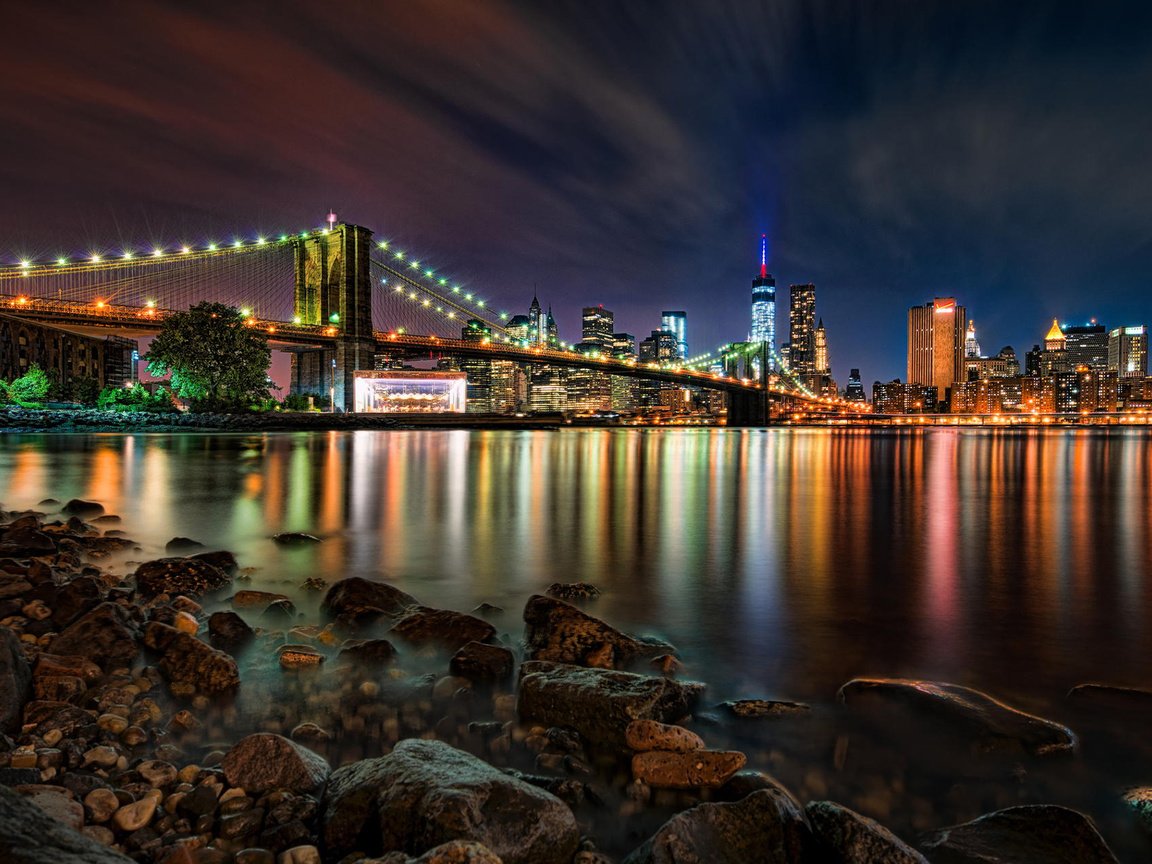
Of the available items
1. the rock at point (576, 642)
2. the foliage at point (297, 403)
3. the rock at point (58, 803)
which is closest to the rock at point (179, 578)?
the rock at point (576, 642)

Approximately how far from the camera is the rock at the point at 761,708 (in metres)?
4.14

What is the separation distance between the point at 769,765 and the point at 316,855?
2.25 m

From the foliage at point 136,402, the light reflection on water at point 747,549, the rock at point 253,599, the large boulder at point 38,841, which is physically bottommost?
the light reflection on water at point 747,549

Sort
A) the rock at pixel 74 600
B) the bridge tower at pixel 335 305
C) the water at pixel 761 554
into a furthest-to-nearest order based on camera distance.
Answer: the bridge tower at pixel 335 305 → the water at pixel 761 554 → the rock at pixel 74 600

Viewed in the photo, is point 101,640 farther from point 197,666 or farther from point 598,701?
point 598,701

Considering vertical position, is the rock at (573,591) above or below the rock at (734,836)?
below

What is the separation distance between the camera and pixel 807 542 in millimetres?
10922

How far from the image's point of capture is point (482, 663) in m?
4.62

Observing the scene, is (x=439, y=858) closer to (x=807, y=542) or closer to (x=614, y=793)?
(x=614, y=793)

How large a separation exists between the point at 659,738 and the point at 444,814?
1.33 m

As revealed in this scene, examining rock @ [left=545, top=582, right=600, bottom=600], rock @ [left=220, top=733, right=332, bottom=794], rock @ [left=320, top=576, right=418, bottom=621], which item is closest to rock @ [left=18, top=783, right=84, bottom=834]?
rock @ [left=220, top=733, right=332, bottom=794]

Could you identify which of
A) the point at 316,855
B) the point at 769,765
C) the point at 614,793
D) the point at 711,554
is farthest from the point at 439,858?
the point at 711,554

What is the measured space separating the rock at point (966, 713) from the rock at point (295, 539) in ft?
25.6

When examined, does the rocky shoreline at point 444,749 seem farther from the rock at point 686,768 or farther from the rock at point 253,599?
the rock at point 253,599
